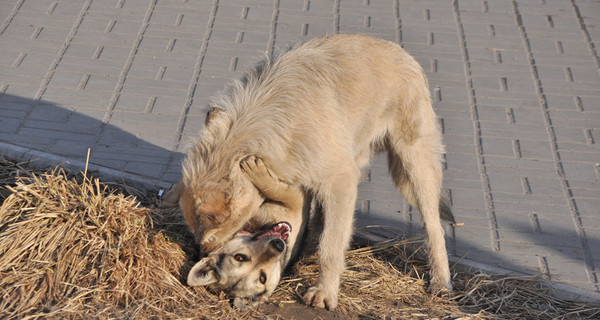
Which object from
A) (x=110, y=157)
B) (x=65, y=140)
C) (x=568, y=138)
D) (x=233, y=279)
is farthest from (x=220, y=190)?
(x=568, y=138)

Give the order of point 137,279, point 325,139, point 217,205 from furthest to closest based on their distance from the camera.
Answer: point 325,139
point 137,279
point 217,205

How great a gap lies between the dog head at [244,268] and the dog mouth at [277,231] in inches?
1.9

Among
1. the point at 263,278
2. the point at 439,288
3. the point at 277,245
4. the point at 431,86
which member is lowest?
the point at 431,86

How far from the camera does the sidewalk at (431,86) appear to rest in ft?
20.1

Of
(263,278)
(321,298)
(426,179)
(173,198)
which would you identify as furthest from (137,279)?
(426,179)

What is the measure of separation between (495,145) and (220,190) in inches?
145

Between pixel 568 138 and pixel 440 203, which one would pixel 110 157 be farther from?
pixel 568 138

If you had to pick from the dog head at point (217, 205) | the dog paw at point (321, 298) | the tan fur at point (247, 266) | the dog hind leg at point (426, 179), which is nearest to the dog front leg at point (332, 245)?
the dog paw at point (321, 298)

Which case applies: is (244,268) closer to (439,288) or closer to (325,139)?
(325,139)

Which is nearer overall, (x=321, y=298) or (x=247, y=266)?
(x=247, y=266)

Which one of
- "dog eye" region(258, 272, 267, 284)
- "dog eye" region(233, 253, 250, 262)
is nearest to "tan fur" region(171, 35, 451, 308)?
"dog eye" region(233, 253, 250, 262)

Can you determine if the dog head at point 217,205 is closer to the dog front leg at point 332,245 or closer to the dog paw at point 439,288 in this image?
the dog front leg at point 332,245

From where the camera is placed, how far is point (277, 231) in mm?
4930

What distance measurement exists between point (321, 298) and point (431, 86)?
3879mm
